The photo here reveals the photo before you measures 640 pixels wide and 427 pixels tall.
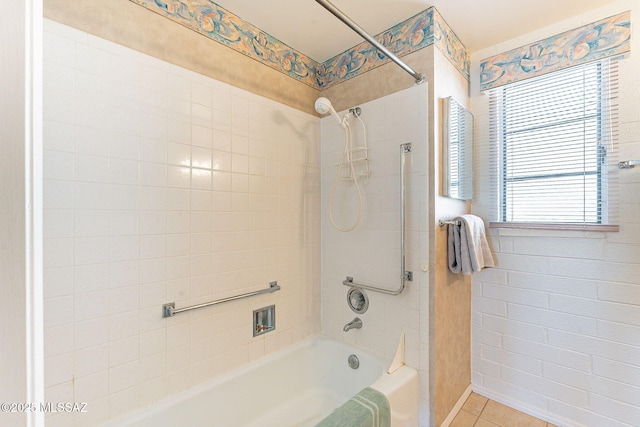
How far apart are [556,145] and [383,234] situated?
119 cm

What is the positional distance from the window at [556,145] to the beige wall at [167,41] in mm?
1562

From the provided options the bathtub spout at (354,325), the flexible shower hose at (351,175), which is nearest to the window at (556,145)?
the flexible shower hose at (351,175)

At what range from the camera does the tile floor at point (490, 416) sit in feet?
5.78

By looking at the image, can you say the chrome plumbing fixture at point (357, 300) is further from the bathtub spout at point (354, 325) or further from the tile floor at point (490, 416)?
the tile floor at point (490, 416)

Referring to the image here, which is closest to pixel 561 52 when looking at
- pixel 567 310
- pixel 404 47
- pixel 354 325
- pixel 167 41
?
pixel 404 47

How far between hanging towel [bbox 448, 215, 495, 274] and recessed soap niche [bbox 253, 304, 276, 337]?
1.20 m

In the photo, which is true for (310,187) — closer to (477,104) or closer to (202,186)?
(202,186)

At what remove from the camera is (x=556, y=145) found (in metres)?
1.74

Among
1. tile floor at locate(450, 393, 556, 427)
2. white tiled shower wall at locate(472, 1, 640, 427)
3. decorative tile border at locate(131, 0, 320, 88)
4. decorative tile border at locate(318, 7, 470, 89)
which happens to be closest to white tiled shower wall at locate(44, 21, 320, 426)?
decorative tile border at locate(131, 0, 320, 88)

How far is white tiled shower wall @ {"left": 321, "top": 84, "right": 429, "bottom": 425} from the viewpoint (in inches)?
66.0

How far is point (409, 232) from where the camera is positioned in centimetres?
174

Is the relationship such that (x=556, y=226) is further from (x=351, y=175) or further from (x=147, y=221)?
(x=147, y=221)

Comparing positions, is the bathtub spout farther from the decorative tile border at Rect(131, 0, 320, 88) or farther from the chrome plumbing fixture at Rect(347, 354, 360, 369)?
the decorative tile border at Rect(131, 0, 320, 88)

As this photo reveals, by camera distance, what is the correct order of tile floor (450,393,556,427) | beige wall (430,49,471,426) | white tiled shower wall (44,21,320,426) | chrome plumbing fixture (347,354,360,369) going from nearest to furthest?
white tiled shower wall (44,21,320,426), beige wall (430,49,471,426), tile floor (450,393,556,427), chrome plumbing fixture (347,354,360,369)
